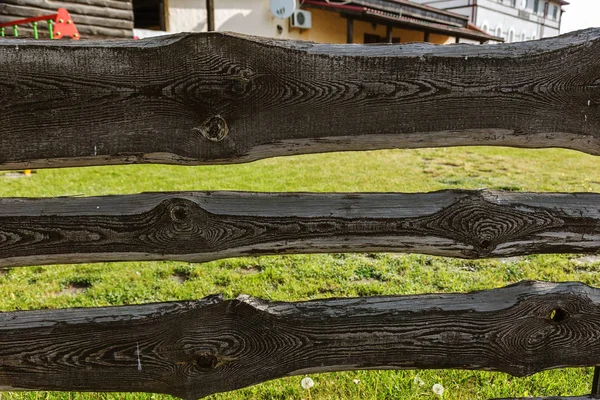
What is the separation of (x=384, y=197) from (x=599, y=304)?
0.78 meters

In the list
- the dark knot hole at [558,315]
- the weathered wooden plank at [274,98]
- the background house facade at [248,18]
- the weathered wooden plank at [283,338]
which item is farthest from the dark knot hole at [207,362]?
the background house facade at [248,18]

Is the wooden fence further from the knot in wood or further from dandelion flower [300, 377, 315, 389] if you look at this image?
dandelion flower [300, 377, 315, 389]

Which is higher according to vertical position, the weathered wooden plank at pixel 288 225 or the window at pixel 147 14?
the window at pixel 147 14

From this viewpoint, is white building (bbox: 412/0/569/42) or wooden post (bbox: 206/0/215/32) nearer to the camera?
wooden post (bbox: 206/0/215/32)

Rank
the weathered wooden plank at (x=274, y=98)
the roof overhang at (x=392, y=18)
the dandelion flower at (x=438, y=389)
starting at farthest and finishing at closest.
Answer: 1. the roof overhang at (x=392, y=18)
2. the dandelion flower at (x=438, y=389)
3. the weathered wooden plank at (x=274, y=98)

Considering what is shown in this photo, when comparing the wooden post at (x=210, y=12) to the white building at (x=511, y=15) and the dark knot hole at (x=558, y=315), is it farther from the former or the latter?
the white building at (x=511, y=15)

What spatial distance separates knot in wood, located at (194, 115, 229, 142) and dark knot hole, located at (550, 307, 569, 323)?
46.2 inches

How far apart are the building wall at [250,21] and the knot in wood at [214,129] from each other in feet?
35.6

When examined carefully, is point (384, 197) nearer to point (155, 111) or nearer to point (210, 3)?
point (155, 111)

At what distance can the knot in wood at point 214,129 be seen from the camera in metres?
1.39

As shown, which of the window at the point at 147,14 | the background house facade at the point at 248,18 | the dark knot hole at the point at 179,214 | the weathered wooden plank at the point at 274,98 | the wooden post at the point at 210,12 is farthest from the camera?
Result: the window at the point at 147,14

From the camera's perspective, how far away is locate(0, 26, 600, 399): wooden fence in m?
1.38

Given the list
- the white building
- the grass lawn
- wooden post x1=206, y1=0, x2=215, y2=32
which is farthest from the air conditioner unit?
the white building

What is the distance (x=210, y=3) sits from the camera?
11109mm
